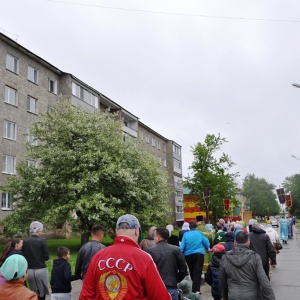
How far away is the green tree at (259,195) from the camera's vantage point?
130 meters

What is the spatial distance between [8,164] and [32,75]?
8407mm

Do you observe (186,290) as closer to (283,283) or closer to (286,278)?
(283,283)

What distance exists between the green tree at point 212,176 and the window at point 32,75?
19813mm

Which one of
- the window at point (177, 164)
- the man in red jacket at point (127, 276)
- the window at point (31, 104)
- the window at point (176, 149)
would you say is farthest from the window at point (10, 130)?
the window at point (176, 149)

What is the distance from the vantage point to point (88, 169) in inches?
960

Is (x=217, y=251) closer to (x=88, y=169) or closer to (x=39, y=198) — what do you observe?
(x=88, y=169)

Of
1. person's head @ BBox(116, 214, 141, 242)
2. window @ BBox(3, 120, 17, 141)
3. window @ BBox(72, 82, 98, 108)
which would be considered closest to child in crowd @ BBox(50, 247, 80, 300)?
person's head @ BBox(116, 214, 141, 242)

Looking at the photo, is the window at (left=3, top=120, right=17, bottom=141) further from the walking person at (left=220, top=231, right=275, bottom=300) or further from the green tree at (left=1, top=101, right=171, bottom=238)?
the walking person at (left=220, top=231, right=275, bottom=300)

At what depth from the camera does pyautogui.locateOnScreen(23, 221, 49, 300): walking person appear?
7594 mm

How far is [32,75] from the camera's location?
36.6 metres

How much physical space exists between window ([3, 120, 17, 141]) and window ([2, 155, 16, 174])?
1.58 m

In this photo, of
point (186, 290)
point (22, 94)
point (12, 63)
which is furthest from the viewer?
point (22, 94)

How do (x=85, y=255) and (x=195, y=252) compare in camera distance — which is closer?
(x=85, y=255)

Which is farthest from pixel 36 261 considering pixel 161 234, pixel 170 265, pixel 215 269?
pixel 215 269
